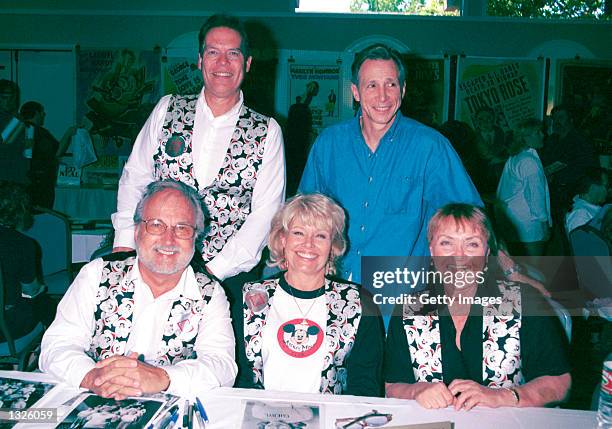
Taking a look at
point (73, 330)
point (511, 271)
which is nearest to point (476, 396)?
point (511, 271)

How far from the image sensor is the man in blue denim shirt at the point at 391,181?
2.28 m

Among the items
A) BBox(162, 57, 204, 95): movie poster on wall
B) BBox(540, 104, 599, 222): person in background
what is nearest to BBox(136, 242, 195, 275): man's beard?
BBox(540, 104, 599, 222): person in background

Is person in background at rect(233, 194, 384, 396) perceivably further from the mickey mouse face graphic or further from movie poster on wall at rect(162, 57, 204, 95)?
movie poster on wall at rect(162, 57, 204, 95)

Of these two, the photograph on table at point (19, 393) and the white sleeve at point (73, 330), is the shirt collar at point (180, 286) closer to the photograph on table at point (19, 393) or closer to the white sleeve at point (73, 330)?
the white sleeve at point (73, 330)

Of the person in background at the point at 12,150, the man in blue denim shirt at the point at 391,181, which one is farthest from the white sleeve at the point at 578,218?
the person in background at the point at 12,150

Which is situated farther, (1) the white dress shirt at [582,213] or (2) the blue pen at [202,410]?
(1) the white dress shirt at [582,213]

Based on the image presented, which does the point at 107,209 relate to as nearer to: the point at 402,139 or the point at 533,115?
the point at 402,139

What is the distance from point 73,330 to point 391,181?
1.27m

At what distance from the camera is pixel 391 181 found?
7.55ft

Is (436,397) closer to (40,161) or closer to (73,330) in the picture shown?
(73,330)

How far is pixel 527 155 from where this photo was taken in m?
4.68

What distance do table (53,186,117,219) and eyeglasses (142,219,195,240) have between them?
3.92m

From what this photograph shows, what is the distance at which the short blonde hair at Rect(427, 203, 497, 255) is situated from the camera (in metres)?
1.84

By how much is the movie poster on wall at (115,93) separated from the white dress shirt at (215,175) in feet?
18.7
